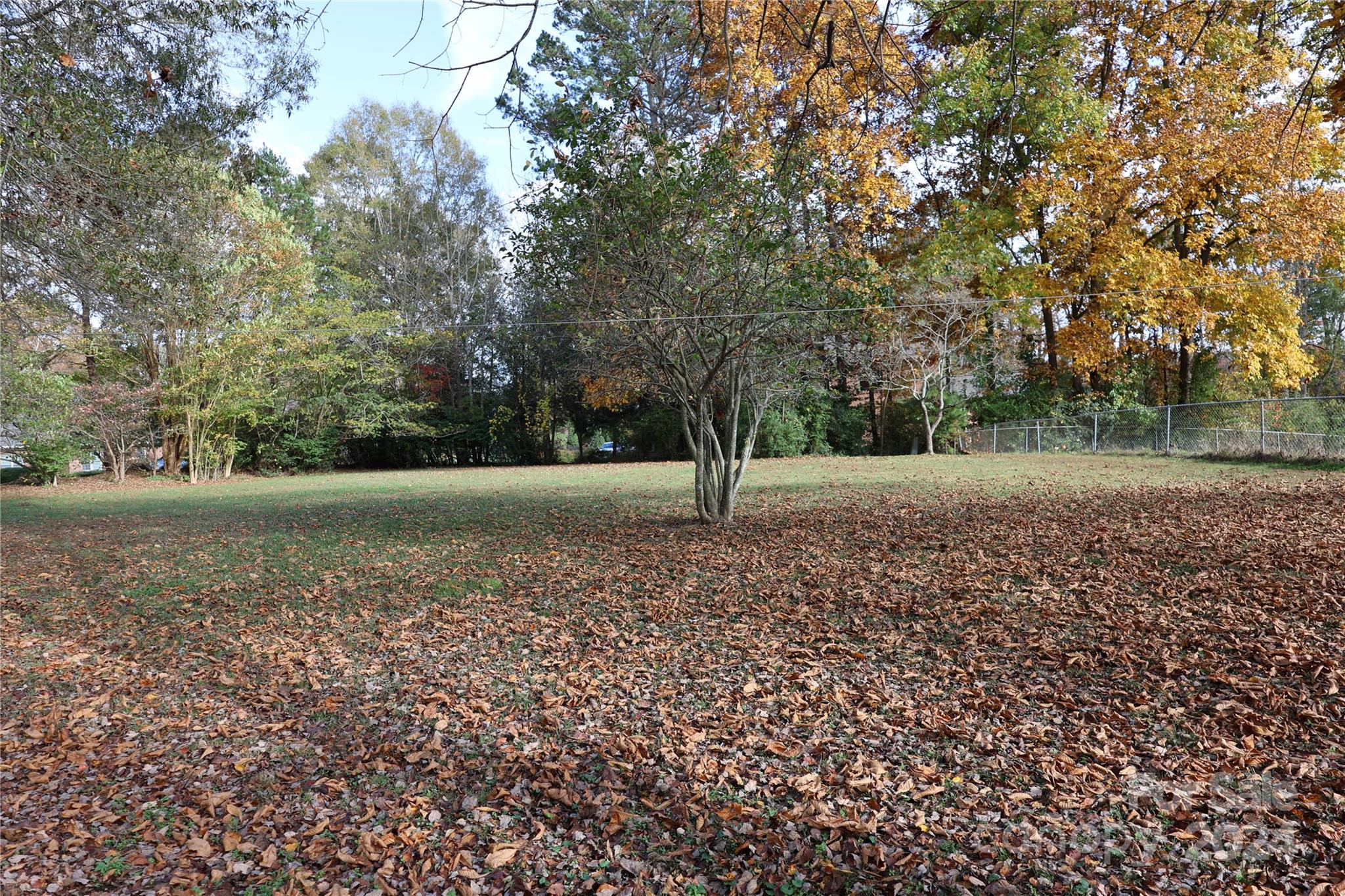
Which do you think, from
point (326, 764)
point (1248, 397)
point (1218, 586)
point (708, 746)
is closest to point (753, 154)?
point (1218, 586)

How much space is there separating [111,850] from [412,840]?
116 cm

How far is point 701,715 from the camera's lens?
398 centimetres

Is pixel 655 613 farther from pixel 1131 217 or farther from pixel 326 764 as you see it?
pixel 1131 217

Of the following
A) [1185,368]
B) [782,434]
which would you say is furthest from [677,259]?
[1185,368]

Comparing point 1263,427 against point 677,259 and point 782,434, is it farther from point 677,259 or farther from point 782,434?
point 677,259

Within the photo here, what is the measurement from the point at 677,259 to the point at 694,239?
10.8 inches

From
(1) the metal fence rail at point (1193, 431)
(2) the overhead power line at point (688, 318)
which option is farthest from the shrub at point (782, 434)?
(2) the overhead power line at point (688, 318)

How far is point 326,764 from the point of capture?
3564 millimetres

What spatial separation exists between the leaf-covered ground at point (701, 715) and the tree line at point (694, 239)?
2403 millimetres

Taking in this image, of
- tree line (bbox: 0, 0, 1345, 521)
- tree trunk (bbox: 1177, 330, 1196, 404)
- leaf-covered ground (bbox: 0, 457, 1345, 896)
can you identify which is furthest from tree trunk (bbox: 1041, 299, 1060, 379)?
leaf-covered ground (bbox: 0, 457, 1345, 896)

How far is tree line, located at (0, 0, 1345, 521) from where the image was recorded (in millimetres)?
6734

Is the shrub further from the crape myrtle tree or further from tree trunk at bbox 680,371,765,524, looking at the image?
the crape myrtle tree

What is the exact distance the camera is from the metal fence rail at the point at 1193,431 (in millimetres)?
13289

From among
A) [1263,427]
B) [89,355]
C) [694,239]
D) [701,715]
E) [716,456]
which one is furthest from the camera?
[89,355]
